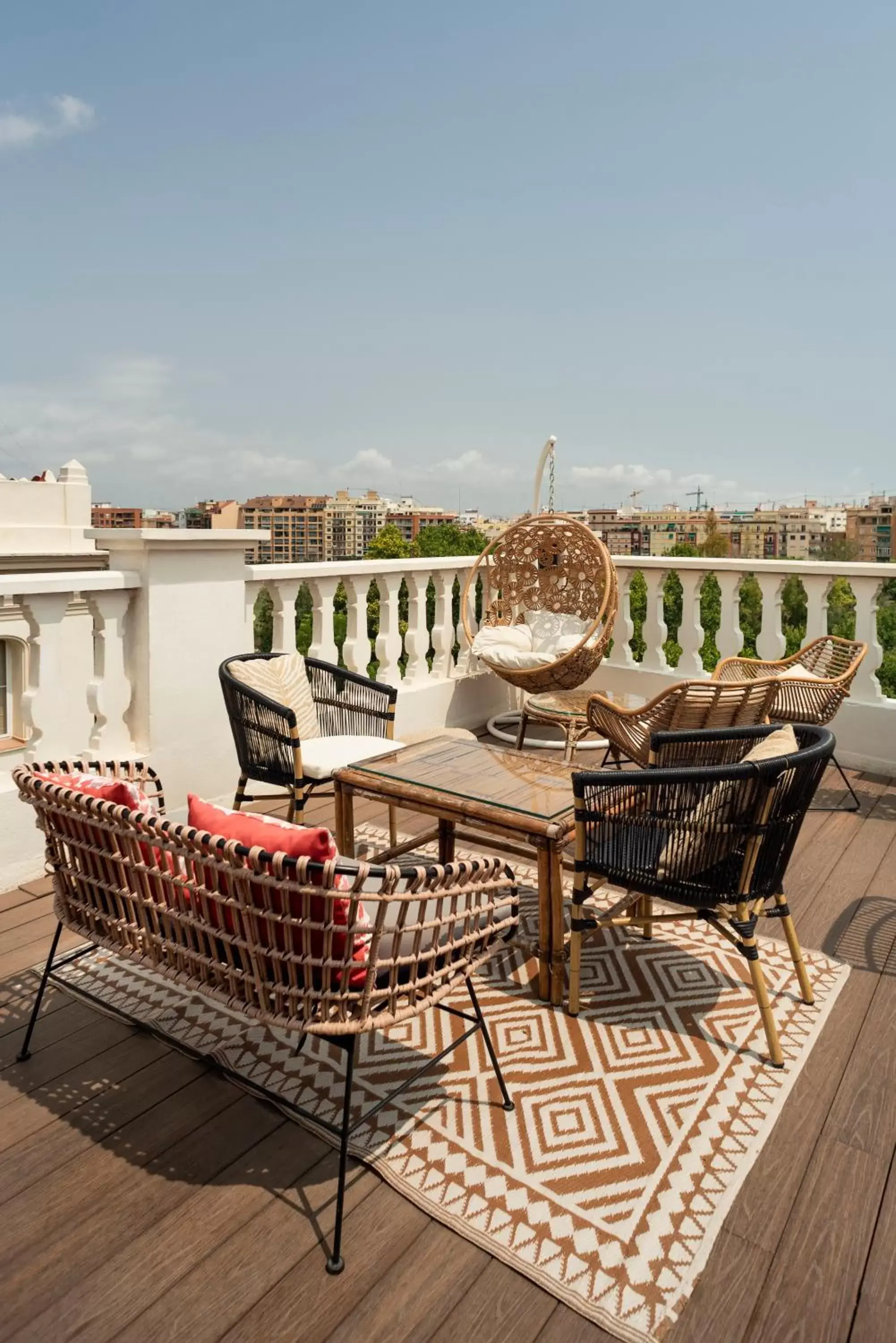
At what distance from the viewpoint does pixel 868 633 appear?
4.79 meters

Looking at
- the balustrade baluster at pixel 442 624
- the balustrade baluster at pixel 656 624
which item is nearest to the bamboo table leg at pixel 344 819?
the balustrade baluster at pixel 442 624

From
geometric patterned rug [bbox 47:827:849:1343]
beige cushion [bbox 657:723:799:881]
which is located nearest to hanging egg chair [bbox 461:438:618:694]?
geometric patterned rug [bbox 47:827:849:1343]

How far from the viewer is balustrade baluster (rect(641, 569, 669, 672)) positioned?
18.6ft

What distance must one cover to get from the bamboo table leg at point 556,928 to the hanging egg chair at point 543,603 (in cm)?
249

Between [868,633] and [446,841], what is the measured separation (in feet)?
10.0

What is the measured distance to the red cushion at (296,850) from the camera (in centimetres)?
159

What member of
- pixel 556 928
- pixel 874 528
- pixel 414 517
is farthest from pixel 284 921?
pixel 414 517

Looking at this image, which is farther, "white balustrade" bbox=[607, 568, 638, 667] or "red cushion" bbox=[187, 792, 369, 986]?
"white balustrade" bbox=[607, 568, 638, 667]

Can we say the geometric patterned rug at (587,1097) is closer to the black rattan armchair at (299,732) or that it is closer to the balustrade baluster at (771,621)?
the black rattan armchair at (299,732)

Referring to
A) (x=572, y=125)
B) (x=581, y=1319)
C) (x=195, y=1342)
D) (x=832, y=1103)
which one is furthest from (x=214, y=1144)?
(x=572, y=125)

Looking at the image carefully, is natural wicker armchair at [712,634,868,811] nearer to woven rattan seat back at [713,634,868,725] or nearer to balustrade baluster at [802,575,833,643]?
woven rattan seat back at [713,634,868,725]

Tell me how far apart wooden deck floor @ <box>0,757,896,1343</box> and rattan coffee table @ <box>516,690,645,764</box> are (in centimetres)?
229

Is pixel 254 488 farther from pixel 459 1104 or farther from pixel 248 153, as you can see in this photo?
pixel 459 1104

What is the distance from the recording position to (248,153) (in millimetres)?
22328
